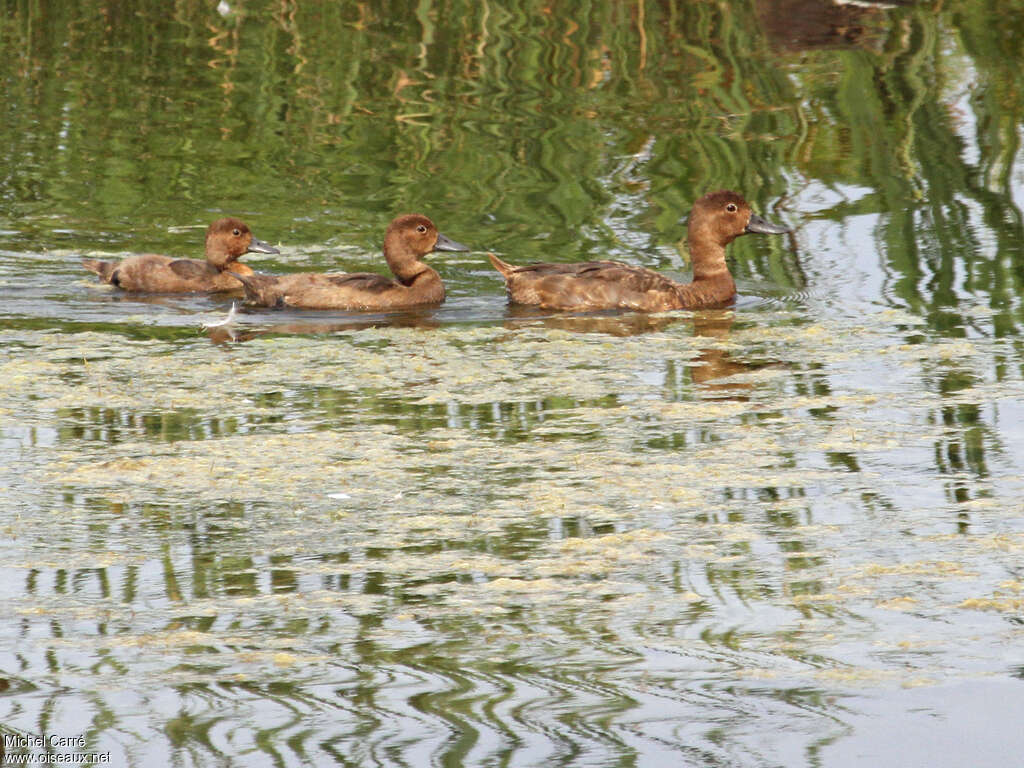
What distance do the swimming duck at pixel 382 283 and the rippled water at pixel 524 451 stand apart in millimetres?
186

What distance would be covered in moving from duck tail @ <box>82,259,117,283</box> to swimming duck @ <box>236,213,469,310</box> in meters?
0.91

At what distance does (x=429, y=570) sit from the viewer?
5.70 metres

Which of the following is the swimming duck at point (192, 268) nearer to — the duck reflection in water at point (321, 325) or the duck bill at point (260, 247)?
the duck bill at point (260, 247)

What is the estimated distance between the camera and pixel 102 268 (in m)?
11.6

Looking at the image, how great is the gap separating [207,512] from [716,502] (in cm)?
184

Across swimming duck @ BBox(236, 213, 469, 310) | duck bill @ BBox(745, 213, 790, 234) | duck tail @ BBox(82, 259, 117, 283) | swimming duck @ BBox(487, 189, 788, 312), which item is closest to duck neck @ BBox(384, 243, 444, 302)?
swimming duck @ BBox(236, 213, 469, 310)

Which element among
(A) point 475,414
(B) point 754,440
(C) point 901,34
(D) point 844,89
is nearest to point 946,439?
(B) point 754,440

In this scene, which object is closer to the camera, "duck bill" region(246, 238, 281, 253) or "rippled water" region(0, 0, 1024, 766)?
"rippled water" region(0, 0, 1024, 766)

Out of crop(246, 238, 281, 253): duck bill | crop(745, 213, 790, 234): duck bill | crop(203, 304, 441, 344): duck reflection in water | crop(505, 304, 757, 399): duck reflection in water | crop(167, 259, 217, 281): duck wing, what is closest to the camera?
crop(505, 304, 757, 399): duck reflection in water

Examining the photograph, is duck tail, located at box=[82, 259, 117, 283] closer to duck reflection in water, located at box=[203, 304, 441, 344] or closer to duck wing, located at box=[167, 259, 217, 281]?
duck wing, located at box=[167, 259, 217, 281]

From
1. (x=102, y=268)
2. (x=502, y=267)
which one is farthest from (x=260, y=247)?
(x=502, y=267)

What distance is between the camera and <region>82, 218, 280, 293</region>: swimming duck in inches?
450

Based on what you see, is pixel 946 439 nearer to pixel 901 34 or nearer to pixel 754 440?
pixel 754 440

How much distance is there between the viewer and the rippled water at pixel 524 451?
4.68 meters
